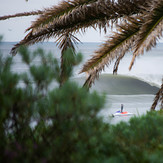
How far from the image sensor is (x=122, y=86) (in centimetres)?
1884

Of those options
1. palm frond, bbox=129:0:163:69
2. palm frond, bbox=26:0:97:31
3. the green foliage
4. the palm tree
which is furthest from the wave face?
the green foliage

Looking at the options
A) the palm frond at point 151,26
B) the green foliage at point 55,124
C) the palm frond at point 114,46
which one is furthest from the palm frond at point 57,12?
the green foliage at point 55,124

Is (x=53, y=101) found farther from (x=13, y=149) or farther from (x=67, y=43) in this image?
(x=67, y=43)

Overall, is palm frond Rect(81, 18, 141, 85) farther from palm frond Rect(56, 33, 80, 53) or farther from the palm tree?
palm frond Rect(56, 33, 80, 53)

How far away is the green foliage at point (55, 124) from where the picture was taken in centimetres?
175

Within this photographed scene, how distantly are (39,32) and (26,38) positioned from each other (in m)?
0.35

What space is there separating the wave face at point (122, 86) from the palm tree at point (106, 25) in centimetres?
1121

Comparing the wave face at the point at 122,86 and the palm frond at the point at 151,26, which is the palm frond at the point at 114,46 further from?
the wave face at the point at 122,86

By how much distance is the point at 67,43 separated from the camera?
6.16 meters

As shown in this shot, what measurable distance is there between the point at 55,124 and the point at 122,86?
1724cm

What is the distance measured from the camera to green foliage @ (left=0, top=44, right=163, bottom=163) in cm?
175

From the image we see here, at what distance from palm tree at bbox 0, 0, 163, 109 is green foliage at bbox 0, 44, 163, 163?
2217 mm

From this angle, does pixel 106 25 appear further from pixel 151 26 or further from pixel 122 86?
pixel 122 86

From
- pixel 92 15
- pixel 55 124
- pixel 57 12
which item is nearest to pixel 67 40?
pixel 57 12
